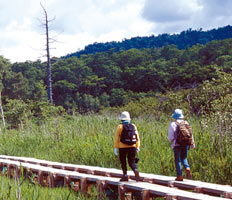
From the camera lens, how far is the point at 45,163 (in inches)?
342

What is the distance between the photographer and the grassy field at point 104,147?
636cm

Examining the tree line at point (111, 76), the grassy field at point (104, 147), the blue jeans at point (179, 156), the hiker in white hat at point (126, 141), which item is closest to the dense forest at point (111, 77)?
the tree line at point (111, 76)

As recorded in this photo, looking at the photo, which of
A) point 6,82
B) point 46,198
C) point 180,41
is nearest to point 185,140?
point 46,198

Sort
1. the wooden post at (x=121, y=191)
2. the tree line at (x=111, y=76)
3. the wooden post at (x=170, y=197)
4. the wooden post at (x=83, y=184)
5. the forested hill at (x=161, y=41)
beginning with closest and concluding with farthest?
the wooden post at (x=170, y=197) → the wooden post at (x=121, y=191) → the wooden post at (x=83, y=184) → the tree line at (x=111, y=76) → the forested hill at (x=161, y=41)

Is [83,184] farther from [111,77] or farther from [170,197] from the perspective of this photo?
[111,77]

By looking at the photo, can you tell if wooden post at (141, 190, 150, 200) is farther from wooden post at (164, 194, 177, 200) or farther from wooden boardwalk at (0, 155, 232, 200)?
wooden post at (164, 194, 177, 200)

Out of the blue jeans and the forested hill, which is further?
the forested hill

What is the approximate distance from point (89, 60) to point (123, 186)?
9016 cm

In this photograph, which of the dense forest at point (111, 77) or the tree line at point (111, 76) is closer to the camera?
the dense forest at point (111, 77)

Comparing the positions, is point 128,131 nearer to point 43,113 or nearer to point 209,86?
point 209,86

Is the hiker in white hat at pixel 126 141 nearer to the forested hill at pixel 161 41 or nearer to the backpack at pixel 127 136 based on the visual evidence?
the backpack at pixel 127 136

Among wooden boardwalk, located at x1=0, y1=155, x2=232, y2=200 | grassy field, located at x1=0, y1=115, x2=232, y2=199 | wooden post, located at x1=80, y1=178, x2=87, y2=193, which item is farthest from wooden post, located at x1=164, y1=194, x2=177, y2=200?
wooden post, located at x1=80, y1=178, x2=87, y2=193

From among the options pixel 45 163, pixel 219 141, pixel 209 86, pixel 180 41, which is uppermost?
pixel 180 41

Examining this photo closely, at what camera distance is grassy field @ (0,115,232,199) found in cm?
636
